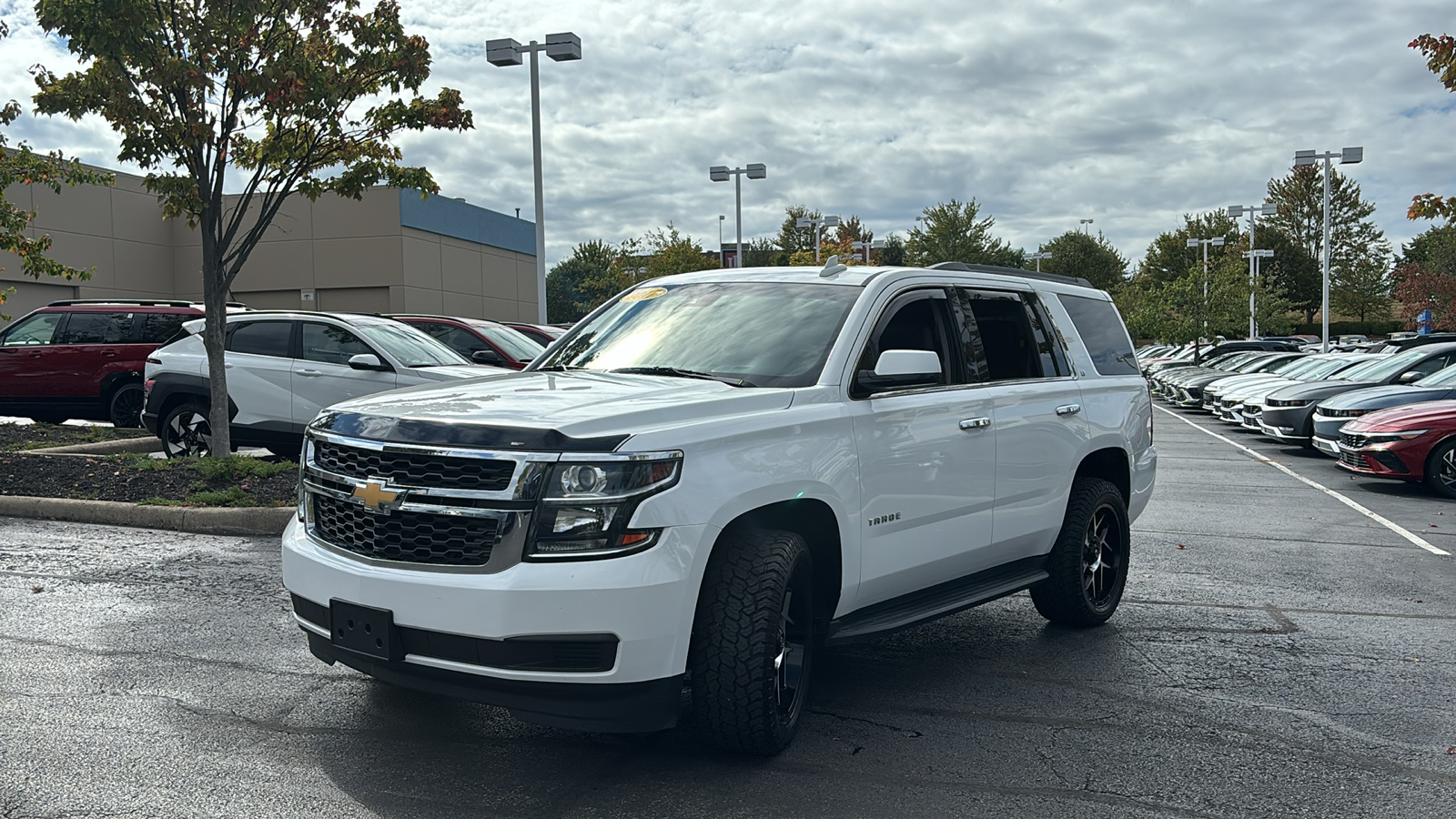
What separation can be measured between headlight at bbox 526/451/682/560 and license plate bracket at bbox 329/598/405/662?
566mm

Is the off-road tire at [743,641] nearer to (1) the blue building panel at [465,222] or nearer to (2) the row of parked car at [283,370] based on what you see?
(2) the row of parked car at [283,370]

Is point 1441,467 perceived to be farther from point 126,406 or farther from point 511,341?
point 126,406

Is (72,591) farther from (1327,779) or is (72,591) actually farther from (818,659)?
(1327,779)

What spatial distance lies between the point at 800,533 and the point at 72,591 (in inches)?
186

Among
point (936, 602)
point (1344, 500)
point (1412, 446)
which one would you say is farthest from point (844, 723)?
point (1412, 446)

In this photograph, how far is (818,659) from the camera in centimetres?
611

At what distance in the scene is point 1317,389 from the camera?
1877 cm

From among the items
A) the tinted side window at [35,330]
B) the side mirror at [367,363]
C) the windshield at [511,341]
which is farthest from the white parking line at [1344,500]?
the tinted side window at [35,330]

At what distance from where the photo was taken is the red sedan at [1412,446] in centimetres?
1326

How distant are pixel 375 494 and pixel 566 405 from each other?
71 centimetres

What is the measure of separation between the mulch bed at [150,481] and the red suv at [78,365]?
4.84 metres

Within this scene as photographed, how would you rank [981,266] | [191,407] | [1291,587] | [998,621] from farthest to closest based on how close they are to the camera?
[191,407], [1291,587], [998,621], [981,266]

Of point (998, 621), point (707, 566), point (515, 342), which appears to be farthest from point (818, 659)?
point (515, 342)

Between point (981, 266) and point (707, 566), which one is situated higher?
point (981, 266)
